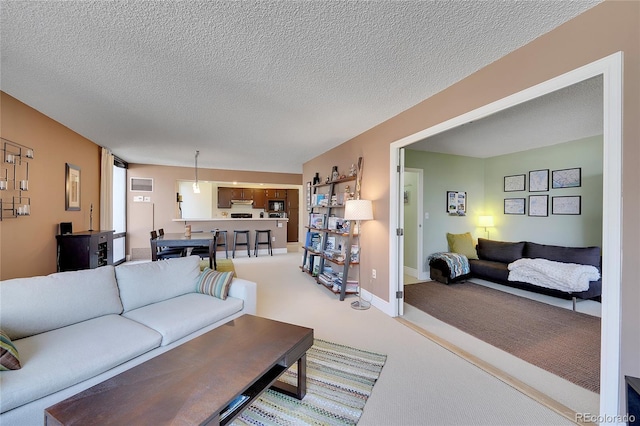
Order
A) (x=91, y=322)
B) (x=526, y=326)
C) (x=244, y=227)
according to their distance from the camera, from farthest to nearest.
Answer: (x=244, y=227) < (x=526, y=326) < (x=91, y=322)

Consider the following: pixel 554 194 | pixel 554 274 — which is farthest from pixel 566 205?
pixel 554 274

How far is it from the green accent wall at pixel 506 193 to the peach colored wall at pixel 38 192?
17.0 ft

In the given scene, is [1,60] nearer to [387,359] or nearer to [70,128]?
[70,128]

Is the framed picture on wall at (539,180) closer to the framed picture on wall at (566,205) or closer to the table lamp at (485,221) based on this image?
the framed picture on wall at (566,205)

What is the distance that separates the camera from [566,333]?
264 centimetres

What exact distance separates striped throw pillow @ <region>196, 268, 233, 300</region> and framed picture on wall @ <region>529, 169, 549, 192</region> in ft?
17.3

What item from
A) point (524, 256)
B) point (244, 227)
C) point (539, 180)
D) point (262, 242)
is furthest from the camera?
point (262, 242)

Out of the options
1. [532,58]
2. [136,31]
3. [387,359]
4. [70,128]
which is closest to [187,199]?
[70,128]

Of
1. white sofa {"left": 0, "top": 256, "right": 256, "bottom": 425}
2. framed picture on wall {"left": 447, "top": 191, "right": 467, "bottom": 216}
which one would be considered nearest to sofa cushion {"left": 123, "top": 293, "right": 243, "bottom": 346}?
white sofa {"left": 0, "top": 256, "right": 256, "bottom": 425}

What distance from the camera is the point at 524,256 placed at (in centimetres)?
438

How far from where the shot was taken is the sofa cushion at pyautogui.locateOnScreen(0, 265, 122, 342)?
161 centimetres

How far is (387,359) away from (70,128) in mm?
4976

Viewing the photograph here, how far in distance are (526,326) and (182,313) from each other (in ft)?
11.3

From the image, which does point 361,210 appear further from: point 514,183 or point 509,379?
point 514,183
